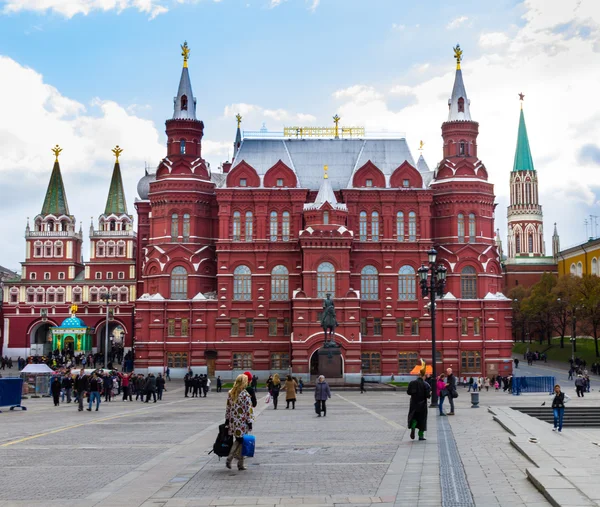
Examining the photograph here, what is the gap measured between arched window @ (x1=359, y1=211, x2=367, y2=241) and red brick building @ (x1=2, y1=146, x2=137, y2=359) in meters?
42.6

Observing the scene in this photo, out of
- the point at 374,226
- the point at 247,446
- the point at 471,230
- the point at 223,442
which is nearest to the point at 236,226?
the point at 374,226

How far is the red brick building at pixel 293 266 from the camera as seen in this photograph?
7788 cm

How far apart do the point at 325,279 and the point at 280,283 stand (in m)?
5.56

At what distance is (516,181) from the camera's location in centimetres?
17100

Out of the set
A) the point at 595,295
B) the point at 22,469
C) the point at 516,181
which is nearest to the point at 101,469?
the point at 22,469

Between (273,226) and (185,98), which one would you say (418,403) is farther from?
(185,98)

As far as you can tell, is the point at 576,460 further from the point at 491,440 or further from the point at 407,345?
the point at 407,345


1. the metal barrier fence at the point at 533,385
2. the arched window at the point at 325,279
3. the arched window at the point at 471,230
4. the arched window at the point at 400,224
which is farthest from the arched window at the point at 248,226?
the metal barrier fence at the point at 533,385

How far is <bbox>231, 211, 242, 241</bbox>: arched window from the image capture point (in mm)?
78812

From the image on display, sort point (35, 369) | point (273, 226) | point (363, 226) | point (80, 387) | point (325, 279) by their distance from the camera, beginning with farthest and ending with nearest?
point (363, 226) → point (273, 226) → point (325, 279) → point (35, 369) → point (80, 387)

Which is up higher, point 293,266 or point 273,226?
point 273,226

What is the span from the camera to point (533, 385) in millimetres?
59031

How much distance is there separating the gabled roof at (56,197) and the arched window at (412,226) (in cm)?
5652

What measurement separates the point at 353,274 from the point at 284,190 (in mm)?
9973
